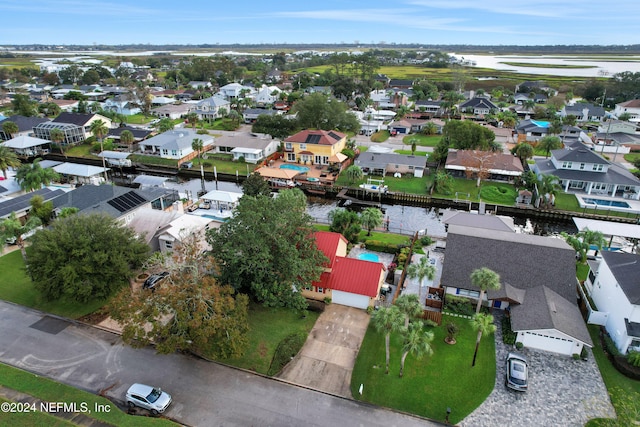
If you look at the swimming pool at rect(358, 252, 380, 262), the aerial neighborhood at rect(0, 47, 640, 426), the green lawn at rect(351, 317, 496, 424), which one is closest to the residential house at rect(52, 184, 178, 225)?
the aerial neighborhood at rect(0, 47, 640, 426)

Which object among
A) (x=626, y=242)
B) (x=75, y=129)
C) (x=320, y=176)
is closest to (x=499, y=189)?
(x=626, y=242)

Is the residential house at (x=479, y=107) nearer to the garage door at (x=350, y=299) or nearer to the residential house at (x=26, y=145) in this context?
the garage door at (x=350, y=299)

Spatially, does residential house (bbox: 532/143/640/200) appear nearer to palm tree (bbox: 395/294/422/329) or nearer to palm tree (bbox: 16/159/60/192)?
palm tree (bbox: 395/294/422/329)

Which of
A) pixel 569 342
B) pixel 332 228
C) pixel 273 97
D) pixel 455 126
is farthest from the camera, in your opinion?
pixel 273 97

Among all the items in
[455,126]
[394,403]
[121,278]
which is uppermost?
[455,126]

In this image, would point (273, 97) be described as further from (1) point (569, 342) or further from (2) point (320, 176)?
(1) point (569, 342)

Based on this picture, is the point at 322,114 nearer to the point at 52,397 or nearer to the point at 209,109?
the point at 209,109

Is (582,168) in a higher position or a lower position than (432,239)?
higher
